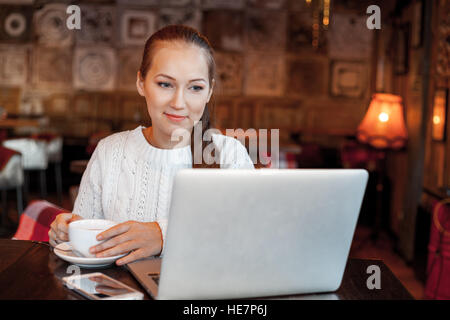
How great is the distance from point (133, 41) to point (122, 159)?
240 inches

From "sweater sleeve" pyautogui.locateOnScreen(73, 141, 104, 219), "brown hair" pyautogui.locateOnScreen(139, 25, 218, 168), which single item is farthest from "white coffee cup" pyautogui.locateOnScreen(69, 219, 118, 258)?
"brown hair" pyautogui.locateOnScreen(139, 25, 218, 168)

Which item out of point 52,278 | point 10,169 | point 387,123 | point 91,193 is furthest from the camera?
point 10,169

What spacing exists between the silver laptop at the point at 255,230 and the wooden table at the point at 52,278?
0.27 ft

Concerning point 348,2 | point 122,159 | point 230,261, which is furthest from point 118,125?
point 230,261

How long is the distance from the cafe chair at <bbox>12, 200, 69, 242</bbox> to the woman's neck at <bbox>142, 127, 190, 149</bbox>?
15.2 inches

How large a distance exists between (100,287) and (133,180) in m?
0.65

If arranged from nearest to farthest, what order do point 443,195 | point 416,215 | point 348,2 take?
point 443,195, point 416,215, point 348,2

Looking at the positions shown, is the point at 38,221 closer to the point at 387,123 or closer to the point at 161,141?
the point at 161,141

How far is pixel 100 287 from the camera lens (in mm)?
987

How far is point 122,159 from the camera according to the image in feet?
5.32

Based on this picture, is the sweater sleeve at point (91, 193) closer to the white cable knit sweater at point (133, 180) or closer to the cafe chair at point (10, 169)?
the white cable knit sweater at point (133, 180)

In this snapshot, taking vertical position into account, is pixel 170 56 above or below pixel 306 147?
above

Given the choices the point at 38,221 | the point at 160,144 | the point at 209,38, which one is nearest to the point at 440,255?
the point at 160,144
